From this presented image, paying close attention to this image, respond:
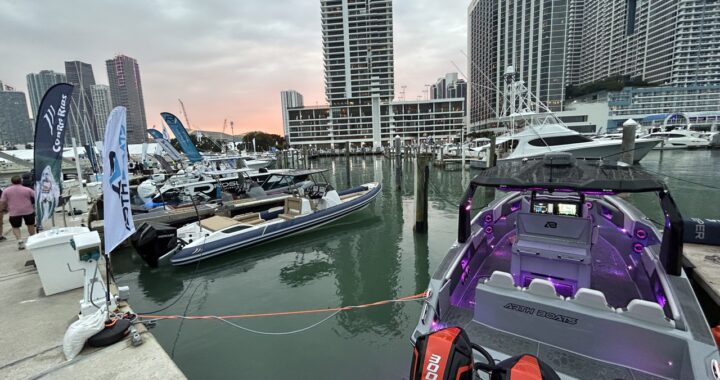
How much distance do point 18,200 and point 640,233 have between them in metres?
11.3

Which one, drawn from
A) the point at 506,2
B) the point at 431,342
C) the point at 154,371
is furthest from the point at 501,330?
the point at 506,2

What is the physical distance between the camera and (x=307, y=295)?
20.5ft

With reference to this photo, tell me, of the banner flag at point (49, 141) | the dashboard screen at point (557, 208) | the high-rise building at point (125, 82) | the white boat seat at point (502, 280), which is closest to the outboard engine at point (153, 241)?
the banner flag at point (49, 141)

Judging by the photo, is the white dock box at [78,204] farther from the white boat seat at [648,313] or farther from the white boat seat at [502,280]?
the white boat seat at [648,313]

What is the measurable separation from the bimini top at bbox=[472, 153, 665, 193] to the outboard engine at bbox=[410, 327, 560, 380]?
5.13ft

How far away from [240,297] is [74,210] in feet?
27.0

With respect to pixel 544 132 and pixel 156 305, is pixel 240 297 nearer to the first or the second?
pixel 156 305

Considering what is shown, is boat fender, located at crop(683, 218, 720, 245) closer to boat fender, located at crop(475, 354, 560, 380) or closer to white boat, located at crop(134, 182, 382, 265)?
boat fender, located at crop(475, 354, 560, 380)

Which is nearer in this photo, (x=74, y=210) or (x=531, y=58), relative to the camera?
(x=74, y=210)

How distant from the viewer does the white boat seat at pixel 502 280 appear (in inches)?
107

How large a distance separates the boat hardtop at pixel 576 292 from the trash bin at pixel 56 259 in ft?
15.4

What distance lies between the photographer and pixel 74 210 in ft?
33.4

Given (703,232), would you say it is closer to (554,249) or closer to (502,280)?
(554,249)

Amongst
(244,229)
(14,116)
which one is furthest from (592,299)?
(14,116)
